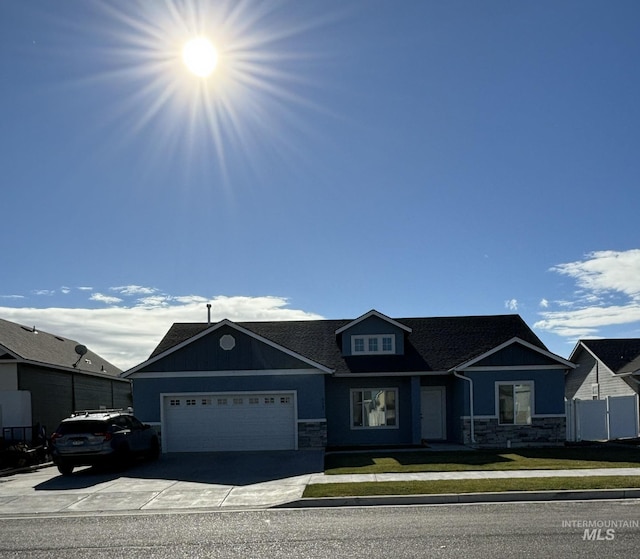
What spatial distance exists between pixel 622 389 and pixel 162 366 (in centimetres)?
2098

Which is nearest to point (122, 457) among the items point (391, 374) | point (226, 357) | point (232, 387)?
point (232, 387)

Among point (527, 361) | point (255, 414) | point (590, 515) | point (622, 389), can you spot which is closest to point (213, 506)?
point (590, 515)

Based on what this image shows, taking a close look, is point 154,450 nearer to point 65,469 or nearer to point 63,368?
point 65,469

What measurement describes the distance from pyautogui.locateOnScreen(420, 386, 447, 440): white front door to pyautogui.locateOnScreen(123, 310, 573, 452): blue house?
21.8 inches

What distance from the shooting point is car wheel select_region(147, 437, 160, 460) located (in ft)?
70.0

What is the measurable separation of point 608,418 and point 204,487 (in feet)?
67.2

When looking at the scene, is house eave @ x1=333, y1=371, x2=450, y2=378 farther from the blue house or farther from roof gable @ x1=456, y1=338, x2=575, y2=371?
roof gable @ x1=456, y1=338, x2=575, y2=371

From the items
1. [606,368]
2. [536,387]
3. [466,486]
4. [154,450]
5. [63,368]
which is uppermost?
[63,368]

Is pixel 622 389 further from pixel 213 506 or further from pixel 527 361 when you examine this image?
pixel 213 506

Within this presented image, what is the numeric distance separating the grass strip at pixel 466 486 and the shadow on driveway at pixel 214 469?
3.03 meters

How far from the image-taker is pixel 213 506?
13.1m

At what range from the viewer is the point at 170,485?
16.0 meters

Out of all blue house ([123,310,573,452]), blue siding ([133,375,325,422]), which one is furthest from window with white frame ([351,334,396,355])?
blue siding ([133,375,325,422])

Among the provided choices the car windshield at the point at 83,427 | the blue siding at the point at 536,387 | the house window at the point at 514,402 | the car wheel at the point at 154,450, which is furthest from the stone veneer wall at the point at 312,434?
the car windshield at the point at 83,427
